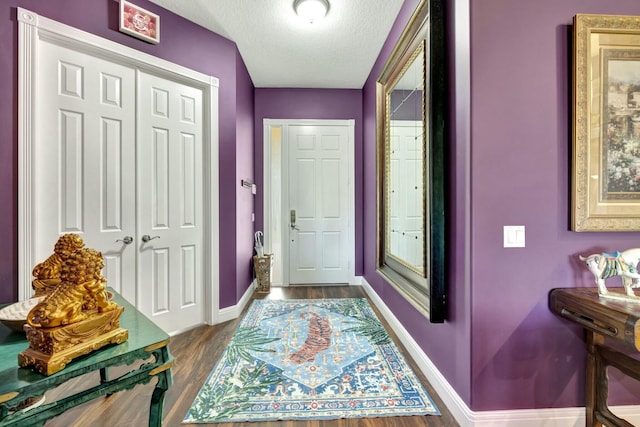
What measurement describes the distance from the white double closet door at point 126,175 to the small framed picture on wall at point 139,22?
279 mm

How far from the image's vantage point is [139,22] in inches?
90.1

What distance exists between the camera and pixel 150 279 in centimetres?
246

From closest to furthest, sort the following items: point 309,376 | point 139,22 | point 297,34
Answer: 1. point 309,376
2. point 139,22
3. point 297,34

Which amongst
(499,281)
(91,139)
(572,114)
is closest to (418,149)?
(572,114)

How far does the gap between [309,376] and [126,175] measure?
6.74 ft

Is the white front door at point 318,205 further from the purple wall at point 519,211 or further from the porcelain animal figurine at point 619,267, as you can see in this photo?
the porcelain animal figurine at point 619,267

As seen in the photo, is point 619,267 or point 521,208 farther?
point 521,208

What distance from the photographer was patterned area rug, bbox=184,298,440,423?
1.63 meters

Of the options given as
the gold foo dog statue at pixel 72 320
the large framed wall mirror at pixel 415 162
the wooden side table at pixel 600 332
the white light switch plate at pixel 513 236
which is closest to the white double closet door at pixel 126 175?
the gold foo dog statue at pixel 72 320

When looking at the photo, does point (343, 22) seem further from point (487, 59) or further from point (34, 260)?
point (34, 260)

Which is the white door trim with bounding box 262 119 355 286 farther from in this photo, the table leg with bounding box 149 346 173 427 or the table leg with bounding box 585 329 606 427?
the table leg with bounding box 149 346 173 427

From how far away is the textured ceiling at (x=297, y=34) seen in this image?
7.96ft

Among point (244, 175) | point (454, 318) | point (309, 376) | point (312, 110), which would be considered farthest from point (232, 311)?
point (312, 110)

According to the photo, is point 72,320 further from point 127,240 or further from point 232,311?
point 232,311
